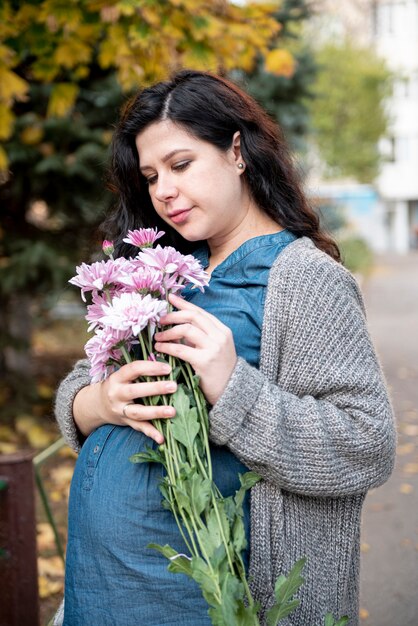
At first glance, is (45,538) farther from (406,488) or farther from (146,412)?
(146,412)

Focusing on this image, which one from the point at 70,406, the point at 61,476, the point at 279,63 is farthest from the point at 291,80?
the point at 70,406

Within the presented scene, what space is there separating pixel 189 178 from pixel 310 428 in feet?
2.08

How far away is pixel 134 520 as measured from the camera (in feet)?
5.56

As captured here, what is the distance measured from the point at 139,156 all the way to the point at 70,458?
12.8ft

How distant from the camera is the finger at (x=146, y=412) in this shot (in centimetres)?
155

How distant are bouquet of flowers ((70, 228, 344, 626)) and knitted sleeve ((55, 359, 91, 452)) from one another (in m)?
0.26

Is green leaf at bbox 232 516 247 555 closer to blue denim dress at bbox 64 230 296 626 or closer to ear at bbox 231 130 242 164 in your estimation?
blue denim dress at bbox 64 230 296 626

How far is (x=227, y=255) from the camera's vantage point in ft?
6.43

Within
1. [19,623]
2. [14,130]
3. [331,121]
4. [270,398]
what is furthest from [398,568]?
[331,121]

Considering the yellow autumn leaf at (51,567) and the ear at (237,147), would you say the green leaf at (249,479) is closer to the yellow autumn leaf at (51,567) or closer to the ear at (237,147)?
the ear at (237,147)

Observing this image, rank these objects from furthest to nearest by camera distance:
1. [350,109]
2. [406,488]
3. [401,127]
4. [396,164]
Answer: [396,164] → [401,127] → [350,109] → [406,488]

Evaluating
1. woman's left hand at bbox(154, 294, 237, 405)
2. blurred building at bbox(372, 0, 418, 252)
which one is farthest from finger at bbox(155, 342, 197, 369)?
blurred building at bbox(372, 0, 418, 252)

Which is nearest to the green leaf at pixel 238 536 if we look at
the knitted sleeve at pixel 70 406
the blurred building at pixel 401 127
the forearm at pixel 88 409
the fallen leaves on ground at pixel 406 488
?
the forearm at pixel 88 409

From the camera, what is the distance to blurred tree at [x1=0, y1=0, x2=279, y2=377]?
13.1 ft
